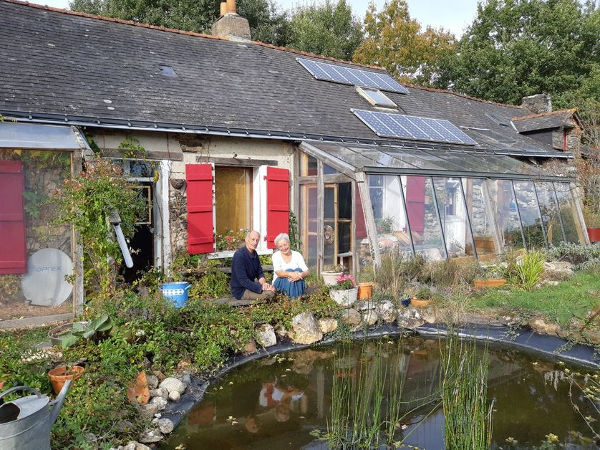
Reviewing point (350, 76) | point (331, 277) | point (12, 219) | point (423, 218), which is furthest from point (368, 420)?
point (350, 76)

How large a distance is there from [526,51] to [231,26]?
16007mm

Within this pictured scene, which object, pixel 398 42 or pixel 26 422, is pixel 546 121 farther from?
pixel 26 422

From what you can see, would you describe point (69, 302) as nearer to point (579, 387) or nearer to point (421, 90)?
point (579, 387)

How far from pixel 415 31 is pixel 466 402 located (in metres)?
22.2

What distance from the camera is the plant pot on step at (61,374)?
3.78m

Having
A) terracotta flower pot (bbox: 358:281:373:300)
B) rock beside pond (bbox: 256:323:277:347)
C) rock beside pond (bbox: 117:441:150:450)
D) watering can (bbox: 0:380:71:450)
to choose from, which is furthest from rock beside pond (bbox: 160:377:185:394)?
terracotta flower pot (bbox: 358:281:373:300)

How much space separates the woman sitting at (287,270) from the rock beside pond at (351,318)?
2.12ft

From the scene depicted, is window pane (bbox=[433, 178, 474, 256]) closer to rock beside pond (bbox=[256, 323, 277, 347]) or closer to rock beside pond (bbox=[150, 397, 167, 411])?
rock beside pond (bbox=[256, 323, 277, 347])

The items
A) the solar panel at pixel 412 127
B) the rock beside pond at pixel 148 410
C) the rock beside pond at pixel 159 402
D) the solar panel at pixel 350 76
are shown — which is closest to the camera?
the rock beside pond at pixel 148 410

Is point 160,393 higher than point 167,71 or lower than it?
lower

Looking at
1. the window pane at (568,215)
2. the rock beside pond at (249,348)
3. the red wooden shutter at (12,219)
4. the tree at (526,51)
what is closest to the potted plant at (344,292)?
the rock beside pond at (249,348)

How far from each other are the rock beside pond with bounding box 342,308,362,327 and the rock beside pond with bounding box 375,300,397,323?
1.09 feet

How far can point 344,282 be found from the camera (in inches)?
270

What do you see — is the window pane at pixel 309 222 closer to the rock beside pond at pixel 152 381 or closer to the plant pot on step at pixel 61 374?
the rock beside pond at pixel 152 381
